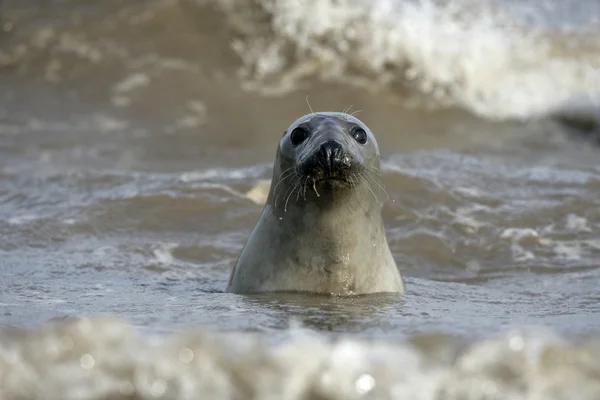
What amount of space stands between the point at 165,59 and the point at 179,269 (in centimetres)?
576

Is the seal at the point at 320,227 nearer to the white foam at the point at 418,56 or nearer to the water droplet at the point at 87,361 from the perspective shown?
the water droplet at the point at 87,361

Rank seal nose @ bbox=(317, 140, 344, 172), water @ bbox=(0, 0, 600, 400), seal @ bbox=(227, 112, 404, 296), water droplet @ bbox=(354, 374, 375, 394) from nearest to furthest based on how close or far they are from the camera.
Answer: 1. water droplet @ bbox=(354, 374, 375, 394)
2. water @ bbox=(0, 0, 600, 400)
3. seal nose @ bbox=(317, 140, 344, 172)
4. seal @ bbox=(227, 112, 404, 296)

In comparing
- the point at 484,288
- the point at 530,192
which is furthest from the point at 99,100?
the point at 484,288

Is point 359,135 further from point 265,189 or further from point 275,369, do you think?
point 265,189

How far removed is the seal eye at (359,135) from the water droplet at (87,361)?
2281mm

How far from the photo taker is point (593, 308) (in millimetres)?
5145

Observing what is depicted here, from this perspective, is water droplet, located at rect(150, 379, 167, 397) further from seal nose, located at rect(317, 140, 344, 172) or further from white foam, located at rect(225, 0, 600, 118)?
white foam, located at rect(225, 0, 600, 118)

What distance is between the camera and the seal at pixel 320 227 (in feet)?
16.5

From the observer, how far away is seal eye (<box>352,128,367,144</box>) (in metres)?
5.22

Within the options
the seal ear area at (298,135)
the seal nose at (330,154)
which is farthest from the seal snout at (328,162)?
the seal ear area at (298,135)

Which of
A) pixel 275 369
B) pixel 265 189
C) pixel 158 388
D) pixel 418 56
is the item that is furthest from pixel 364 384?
pixel 418 56

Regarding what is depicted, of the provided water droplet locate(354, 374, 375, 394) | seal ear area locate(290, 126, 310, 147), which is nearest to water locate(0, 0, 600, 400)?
water droplet locate(354, 374, 375, 394)

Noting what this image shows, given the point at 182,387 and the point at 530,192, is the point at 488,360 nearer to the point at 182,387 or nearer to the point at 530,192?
the point at 182,387

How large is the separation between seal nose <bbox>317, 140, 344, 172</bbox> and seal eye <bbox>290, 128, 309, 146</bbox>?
0.37m
